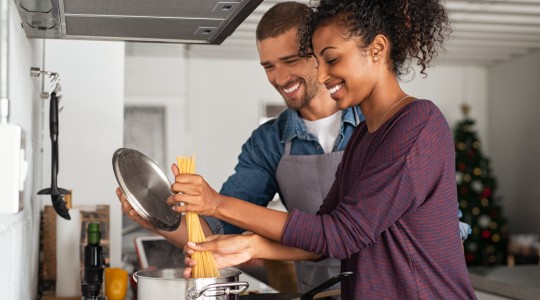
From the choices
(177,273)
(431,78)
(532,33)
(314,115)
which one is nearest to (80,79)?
(314,115)

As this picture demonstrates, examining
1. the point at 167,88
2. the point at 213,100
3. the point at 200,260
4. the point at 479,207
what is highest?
the point at 167,88

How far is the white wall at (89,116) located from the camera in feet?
9.16

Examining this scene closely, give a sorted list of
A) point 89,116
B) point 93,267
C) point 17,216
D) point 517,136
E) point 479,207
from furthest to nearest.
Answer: point 517,136
point 479,207
point 89,116
point 93,267
point 17,216

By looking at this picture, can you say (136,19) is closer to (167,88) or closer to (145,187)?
(145,187)

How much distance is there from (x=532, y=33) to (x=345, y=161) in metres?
6.51

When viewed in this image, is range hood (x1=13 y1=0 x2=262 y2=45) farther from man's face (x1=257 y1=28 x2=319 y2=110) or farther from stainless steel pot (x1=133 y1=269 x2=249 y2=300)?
stainless steel pot (x1=133 y1=269 x2=249 y2=300)

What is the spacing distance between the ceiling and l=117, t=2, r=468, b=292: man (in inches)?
125

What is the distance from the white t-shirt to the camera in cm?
245

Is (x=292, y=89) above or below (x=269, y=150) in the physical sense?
above

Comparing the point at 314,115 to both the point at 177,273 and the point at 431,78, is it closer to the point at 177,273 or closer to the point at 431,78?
the point at 177,273

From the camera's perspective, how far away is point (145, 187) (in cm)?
162

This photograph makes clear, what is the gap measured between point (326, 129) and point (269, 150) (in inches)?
8.1

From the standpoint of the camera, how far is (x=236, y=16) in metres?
1.78

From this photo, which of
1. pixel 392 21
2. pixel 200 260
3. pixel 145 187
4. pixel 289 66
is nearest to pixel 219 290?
pixel 200 260
